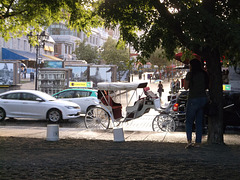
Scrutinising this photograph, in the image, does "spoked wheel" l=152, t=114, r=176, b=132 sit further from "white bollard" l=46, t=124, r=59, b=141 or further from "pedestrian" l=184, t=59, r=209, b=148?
"pedestrian" l=184, t=59, r=209, b=148

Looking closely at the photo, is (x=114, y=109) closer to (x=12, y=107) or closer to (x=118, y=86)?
(x=118, y=86)

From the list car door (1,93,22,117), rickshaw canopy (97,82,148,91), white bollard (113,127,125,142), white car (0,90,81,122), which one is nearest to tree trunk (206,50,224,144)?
white bollard (113,127,125,142)

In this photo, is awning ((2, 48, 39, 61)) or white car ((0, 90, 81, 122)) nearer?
white car ((0, 90, 81, 122))

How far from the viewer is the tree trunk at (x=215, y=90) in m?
9.65

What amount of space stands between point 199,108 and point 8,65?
2465 centimetres

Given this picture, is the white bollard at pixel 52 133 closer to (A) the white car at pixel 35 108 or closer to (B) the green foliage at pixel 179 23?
(B) the green foliage at pixel 179 23

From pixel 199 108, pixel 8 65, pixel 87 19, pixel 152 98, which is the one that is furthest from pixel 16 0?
pixel 8 65

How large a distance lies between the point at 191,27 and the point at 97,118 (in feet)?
22.1

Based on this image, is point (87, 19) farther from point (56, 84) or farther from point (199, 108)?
point (56, 84)

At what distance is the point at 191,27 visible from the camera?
908 centimetres

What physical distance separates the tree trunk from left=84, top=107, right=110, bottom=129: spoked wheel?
568cm

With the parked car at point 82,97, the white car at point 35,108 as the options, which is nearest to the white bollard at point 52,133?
the white car at point 35,108

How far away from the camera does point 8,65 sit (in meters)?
31.5

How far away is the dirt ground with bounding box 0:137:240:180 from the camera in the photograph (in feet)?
21.0
